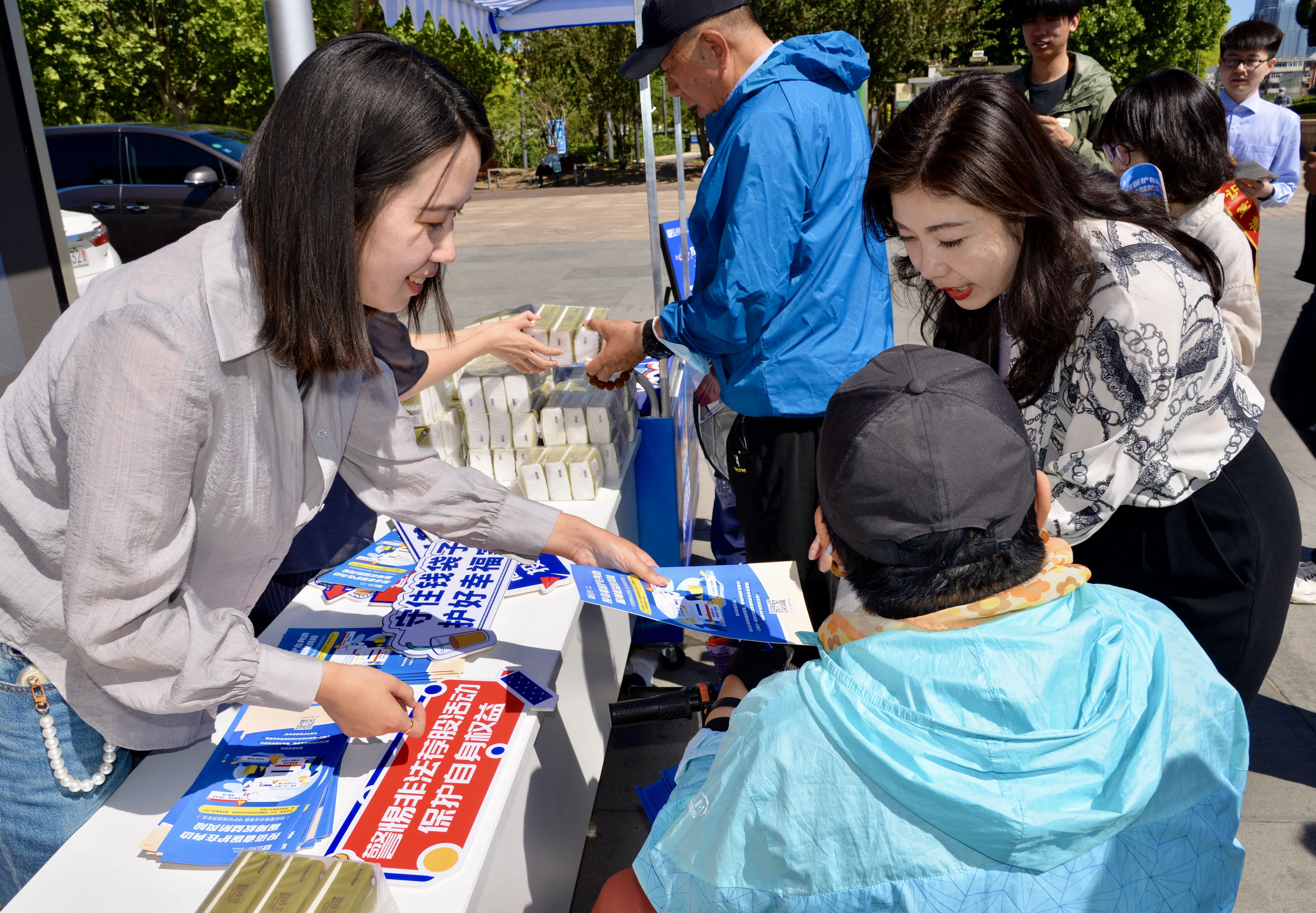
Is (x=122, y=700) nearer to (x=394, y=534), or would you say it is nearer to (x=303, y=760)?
(x=303, y=760)

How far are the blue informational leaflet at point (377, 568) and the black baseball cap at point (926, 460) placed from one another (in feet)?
4.27

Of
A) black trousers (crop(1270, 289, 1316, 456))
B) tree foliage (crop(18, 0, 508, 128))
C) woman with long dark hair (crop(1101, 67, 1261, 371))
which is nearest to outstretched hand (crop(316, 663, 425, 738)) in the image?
woman with long dark hair (crop(1101, 67, 1261, 371))

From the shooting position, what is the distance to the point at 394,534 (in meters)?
2.24

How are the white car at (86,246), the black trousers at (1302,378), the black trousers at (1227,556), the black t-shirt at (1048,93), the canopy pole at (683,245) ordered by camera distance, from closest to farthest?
the black trousers at (1227,556) < the black trousers at (1302,378) < the canopy pole at (683,245) < the black t-shirt at (1048,93) < the white car at (86,246)

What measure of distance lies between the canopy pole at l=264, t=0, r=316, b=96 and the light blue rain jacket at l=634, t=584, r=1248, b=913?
7.81 ft

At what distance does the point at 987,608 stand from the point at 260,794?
107 cm

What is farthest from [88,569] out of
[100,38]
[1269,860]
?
[100,38]

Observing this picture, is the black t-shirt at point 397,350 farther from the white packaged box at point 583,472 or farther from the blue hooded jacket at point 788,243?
the blue hooded jacket at point 788,243

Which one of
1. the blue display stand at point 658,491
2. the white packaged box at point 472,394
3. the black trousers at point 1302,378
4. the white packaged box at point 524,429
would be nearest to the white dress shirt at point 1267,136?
the black trousers at point 1302,378

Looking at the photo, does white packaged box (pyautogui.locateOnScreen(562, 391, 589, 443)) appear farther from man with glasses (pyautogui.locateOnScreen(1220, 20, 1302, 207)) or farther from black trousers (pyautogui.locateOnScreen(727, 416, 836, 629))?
man with glasses (pyautogui.locateOnScreen(1220, 20, 1302, 207))

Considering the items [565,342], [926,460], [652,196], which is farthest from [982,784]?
[652,196]

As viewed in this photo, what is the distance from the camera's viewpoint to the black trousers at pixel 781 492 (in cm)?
229

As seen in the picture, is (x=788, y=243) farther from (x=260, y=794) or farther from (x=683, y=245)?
(x=260, y=794)

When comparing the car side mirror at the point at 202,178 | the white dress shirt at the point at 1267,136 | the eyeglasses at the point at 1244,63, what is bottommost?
the white dress shirt at the point at 1267,136
